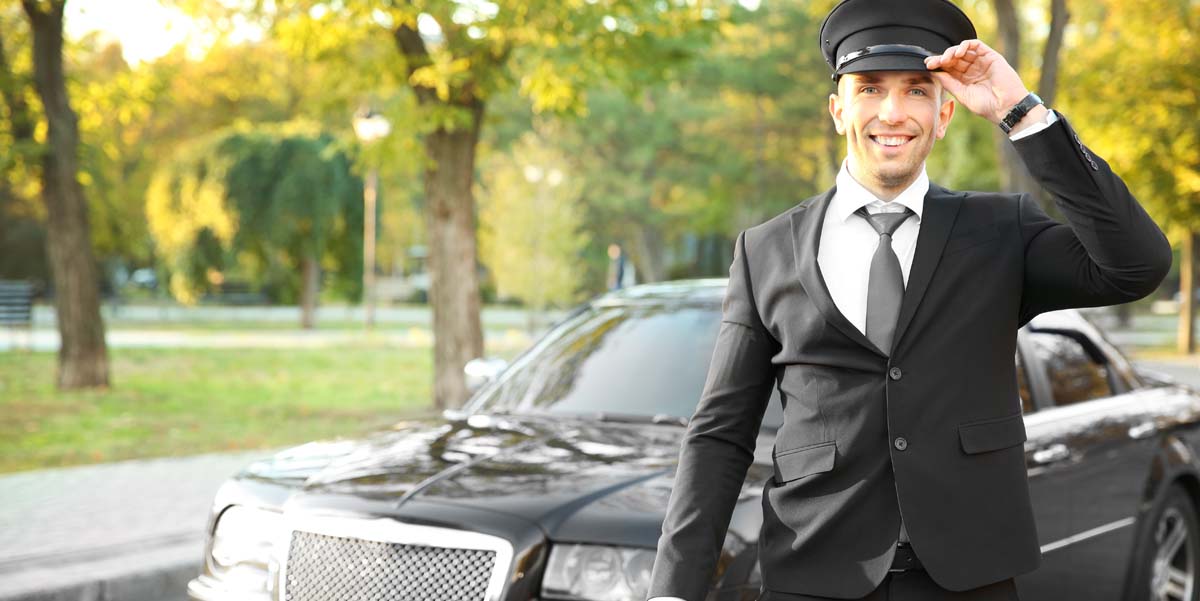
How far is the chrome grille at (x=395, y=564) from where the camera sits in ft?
12.3

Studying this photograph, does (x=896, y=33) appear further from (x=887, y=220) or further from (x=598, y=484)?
(x=598, y=484)

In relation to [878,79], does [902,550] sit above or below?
below

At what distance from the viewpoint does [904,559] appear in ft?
7.73

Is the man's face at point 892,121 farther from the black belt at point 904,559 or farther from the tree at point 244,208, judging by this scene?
the tree at point 244,208

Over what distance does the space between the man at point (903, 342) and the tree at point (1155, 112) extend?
26193 mm

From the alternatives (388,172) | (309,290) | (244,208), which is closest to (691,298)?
(388,172)

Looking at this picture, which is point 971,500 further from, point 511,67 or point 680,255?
point 680,255

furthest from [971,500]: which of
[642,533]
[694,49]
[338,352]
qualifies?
[338,352]

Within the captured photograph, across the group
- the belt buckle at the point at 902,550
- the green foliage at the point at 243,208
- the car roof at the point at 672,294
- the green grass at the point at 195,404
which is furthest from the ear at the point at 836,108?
the green foliage at the point at 243,208

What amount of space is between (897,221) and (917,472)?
1.48 feet

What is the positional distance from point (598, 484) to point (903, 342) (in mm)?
1763

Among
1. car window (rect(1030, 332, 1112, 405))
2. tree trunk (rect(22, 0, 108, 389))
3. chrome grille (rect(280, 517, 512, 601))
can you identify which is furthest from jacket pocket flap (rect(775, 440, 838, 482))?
tree trunk (rect(22, 0, 108, 389))

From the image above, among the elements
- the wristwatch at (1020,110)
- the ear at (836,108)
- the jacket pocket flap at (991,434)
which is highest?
the ear at (836,108)

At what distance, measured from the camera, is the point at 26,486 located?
9766 mm
